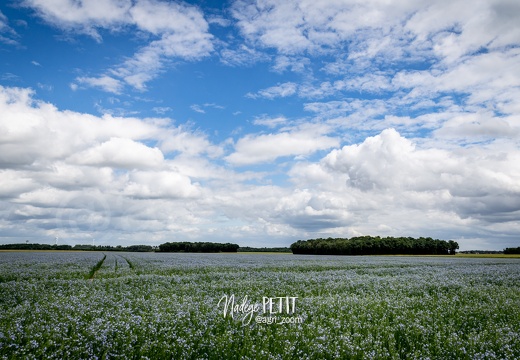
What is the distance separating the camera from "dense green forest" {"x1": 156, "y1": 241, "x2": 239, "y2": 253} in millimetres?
107188

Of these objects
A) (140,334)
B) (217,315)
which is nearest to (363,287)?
(217,315)

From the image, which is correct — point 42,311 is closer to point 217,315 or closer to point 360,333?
point 217,315

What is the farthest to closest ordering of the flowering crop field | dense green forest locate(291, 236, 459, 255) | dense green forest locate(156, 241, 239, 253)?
dense green forest locate(156, 241, 239, 253), dense green forest locate(291, 236, 459, 255), the flowering crop field

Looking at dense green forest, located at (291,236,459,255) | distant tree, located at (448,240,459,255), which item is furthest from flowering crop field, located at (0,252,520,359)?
distant tree, located at (448,240,459,255)

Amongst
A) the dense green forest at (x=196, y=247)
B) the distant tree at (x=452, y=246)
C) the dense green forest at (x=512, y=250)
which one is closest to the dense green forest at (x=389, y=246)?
the distant tree at (x=452, y=246)

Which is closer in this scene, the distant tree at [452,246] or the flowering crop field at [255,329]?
the flowering crop field at [255,329]

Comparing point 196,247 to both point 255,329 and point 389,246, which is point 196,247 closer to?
point 389,246

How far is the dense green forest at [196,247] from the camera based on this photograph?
107188 mm

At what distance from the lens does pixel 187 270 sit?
26.3 metres

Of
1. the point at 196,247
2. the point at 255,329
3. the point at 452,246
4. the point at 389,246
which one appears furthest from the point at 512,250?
the point at 255,329

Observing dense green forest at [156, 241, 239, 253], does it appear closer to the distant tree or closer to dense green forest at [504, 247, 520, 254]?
the distant tree

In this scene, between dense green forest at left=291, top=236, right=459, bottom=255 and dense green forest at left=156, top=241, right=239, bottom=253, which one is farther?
dense green forest at left=156, top=241, right=239, bottom=253

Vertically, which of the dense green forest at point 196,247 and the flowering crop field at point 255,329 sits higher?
the flowering crop field at point 255,329

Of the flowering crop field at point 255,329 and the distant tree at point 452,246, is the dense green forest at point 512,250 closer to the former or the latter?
the distant tree at point 452,246
